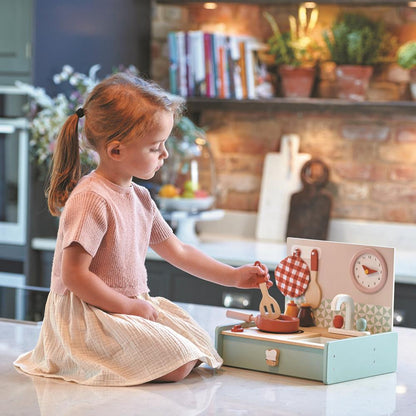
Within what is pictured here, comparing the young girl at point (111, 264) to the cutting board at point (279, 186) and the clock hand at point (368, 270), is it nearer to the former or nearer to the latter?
the clock hand at point (368, 270)

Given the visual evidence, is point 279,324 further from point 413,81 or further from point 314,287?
point 413,81

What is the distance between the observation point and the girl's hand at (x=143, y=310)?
1458 mm

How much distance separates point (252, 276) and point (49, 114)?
1.92 m

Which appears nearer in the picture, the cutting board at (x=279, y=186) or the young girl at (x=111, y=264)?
the young girl at (x=111, y=264)

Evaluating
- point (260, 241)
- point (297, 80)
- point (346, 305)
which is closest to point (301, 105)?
point (297, 80)

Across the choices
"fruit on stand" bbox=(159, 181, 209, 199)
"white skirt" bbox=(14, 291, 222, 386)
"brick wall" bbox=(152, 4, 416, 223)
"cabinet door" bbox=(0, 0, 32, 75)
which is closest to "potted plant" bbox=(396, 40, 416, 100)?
"brick wall" bbox=(152, 4, 416, 223)

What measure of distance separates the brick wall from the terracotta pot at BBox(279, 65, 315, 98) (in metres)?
0.12

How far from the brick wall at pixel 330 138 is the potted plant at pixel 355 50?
9cm

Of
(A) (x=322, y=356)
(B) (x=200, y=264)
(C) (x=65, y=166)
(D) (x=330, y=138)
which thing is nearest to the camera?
(A) (x=322, y=356)

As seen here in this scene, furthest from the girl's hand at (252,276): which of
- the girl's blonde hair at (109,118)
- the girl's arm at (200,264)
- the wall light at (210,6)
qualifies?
the wall light at (210,6)

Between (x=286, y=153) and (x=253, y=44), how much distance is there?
49 cm

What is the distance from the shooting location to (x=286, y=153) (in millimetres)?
3742

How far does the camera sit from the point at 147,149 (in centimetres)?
148

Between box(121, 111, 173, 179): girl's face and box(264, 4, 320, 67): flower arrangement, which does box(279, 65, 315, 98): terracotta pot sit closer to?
box(264, 4, 320, 67): flower arrangement
